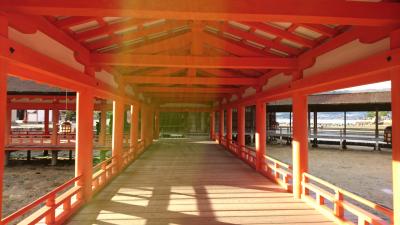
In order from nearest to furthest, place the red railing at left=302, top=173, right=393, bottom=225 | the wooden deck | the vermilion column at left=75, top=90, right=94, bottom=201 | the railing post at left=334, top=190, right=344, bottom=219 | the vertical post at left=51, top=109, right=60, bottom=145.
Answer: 1. the red railing at left=302, top=173, right=393, bottom=225
2. the railing post at left=334, top=190, right=344, bottom=219
3. the wooden deck
4. the vermilion column at left=75, top=90, right=94, bottom=201
5. the vertical post at left=51, top=109, right=60, bottom=145

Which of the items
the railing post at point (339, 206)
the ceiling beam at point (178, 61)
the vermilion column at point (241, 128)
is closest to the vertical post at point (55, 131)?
the vermilion column at point (241, 128)

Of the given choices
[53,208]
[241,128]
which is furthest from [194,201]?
[241,128]

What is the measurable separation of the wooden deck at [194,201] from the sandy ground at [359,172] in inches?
166

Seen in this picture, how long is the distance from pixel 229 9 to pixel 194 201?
4.84 m

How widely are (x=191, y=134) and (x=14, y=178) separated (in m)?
18.9

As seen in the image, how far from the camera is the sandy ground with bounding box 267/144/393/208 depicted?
34.8ft

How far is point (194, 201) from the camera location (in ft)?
22.6

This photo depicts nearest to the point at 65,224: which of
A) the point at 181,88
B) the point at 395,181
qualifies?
the point at 395,181

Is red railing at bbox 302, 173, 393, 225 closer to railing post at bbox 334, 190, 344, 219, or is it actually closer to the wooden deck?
railing post at bbox 334, 190, 344, 219

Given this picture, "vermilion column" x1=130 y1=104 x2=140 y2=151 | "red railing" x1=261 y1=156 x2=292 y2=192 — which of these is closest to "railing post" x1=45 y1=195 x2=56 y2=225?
"red railing" x1=261 y1=156 x2=292 y2=192

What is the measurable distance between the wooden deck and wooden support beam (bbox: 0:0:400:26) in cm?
381

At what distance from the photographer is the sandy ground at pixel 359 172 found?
1059 centimetres

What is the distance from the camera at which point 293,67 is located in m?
7.25

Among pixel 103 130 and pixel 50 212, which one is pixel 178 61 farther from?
pixel 103 130
